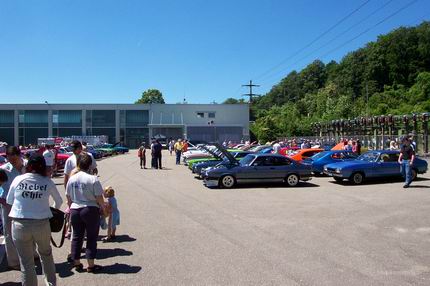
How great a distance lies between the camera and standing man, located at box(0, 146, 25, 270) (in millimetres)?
6402

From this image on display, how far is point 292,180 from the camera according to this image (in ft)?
60.6

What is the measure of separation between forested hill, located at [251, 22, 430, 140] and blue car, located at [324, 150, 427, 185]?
53529 millimetres

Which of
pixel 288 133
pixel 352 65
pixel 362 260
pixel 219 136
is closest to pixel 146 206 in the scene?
pixel 362 260

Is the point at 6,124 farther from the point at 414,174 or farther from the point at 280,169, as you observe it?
the point at 414,174

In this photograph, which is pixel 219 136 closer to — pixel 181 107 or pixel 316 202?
pixel 181 107

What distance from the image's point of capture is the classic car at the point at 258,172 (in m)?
17.9

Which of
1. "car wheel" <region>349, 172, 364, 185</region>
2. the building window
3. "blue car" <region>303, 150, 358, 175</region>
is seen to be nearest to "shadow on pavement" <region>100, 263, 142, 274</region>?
"car wheel" <region>349, 172, 364, 185</region>

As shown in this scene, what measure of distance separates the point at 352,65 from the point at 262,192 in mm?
95709

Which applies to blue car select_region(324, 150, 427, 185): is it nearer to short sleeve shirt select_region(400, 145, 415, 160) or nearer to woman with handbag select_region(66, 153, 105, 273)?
short sleeve shirt select_region(400, 145, 415, 160)

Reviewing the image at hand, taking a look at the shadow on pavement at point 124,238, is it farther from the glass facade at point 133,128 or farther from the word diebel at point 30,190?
the glass facade at point 133,128

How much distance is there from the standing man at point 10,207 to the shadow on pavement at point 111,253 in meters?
1.34

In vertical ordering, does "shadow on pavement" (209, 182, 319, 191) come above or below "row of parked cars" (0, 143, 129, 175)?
below

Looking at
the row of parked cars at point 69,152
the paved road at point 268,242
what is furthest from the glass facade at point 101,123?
the paved road at point 268,242

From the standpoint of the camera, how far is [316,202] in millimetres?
13672
